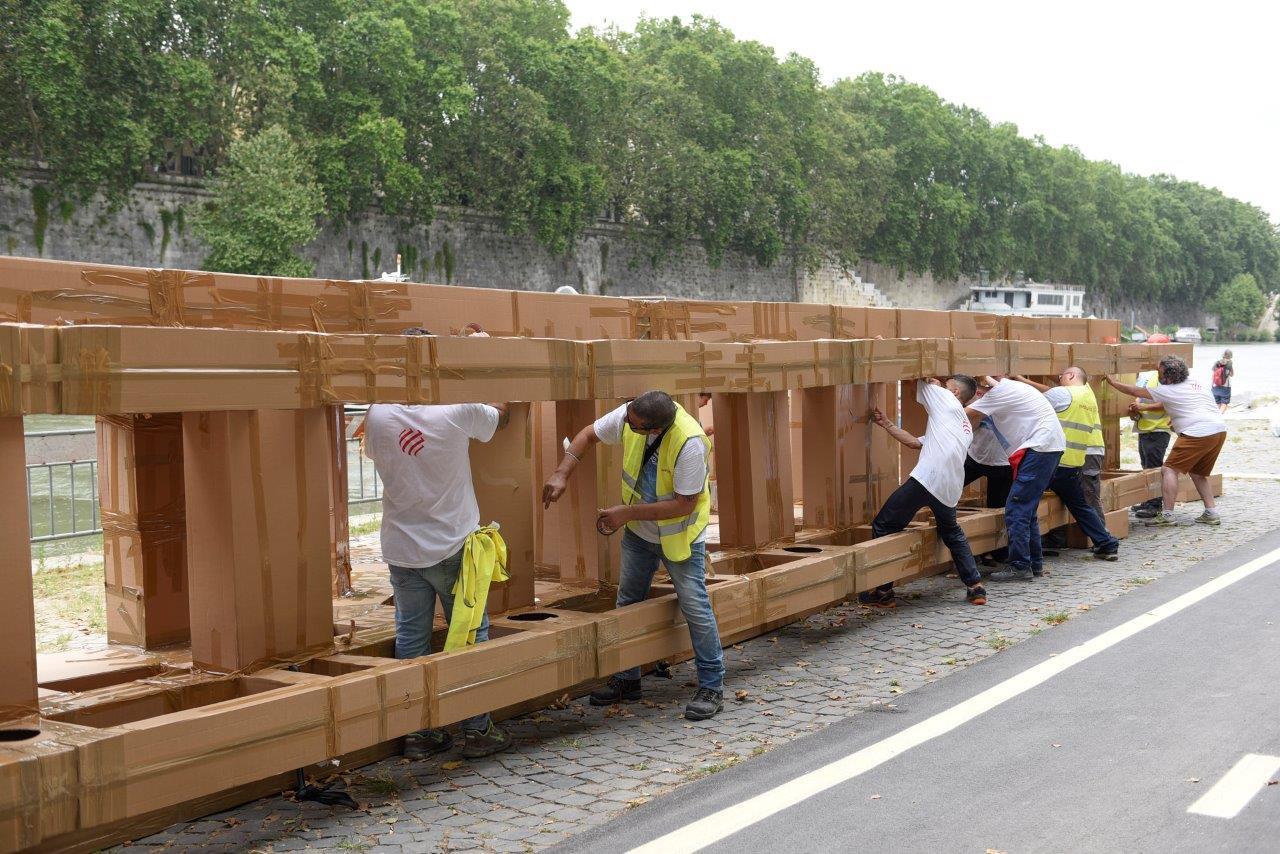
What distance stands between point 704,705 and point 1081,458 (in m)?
6.02

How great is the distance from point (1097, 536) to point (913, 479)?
3257 mm

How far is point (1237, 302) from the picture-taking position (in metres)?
148

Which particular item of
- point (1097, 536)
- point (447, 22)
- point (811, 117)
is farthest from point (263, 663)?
point (811, 117)

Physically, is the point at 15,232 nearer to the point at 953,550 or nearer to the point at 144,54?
the point at 144,54

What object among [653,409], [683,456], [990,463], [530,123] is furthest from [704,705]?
[530,123]

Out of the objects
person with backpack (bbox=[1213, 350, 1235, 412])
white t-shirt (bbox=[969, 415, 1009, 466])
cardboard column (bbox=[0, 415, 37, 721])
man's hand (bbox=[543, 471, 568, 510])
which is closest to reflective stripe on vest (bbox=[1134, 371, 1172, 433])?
white t-shirt (bbox=[969, 415, 1009, 466])

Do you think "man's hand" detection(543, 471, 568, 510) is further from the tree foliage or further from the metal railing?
the tree foliage

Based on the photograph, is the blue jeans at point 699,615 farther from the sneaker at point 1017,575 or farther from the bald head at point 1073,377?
the bald head at point 1073,377

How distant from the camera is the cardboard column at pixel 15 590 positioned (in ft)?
14.9

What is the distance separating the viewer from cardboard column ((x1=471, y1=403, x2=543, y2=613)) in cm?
679

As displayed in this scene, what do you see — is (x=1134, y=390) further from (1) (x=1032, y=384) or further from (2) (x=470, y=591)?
(2) (x=470, y=591)

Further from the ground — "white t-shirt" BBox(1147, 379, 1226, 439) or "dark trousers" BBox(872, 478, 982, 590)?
"white t-shirt" BBox(1147, 379, 1226, 439)

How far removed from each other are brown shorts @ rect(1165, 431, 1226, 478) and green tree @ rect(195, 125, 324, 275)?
116ft

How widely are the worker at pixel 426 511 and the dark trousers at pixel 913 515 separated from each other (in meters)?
4.19
